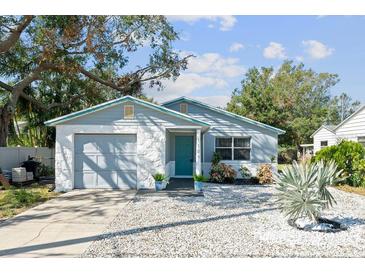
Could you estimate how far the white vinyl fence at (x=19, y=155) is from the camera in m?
14.8

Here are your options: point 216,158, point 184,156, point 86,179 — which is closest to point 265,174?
point 216,158

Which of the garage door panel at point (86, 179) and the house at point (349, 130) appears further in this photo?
the house at point (349, 130)

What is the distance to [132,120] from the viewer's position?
1262 cm

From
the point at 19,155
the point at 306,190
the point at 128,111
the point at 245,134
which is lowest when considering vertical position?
the point at 306,190

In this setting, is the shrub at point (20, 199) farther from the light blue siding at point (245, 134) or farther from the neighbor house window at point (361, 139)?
the neighbor house window at point (361, 139)

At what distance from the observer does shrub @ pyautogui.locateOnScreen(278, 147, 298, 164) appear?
32969 millimetres

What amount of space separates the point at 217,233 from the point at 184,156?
10.3 m

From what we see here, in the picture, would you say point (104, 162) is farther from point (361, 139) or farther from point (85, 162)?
point (361, 139)

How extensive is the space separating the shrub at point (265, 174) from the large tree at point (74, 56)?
809cm

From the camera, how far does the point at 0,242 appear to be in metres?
5.89

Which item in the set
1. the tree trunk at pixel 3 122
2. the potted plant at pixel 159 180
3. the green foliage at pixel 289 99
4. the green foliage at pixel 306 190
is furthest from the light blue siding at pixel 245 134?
the green foliage at pixel 289 99

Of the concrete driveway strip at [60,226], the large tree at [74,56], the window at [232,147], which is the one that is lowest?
the concrete driveway strip at [60,226]

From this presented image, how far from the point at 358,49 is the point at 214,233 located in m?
20.2

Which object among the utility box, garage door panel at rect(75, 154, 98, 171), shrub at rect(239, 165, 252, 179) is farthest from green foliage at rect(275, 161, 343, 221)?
the utility box
